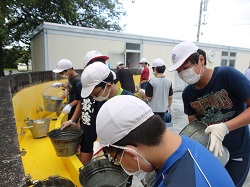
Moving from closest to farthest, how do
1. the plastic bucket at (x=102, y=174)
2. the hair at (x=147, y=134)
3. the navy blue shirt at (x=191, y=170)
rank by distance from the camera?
the navy blue shirt at (x=191, y=170) → the hair at (x=147, y=134) → the plastic bucket at (x=102, y=174)

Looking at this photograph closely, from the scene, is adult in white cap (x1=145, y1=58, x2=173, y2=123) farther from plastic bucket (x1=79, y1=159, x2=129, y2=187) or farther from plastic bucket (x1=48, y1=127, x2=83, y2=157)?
plastic bucket (x1=79, y1=159, x2=129, y2=187)

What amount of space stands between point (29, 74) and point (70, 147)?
11.5 feet

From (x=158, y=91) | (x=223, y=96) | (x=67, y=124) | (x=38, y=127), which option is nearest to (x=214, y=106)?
(x=223, y=96)

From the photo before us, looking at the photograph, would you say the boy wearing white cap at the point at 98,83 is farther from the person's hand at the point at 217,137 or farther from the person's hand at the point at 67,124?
the person's hand at the point at 217,137

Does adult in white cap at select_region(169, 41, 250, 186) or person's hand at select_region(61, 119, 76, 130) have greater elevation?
adult in white cap at select_region(169, 41, 250, 186)

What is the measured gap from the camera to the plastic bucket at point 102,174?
2111mm

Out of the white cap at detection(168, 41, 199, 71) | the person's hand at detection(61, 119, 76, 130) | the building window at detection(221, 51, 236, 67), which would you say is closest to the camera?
the white cap at detection(168, 41, 199, 71)

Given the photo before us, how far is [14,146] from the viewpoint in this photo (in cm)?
159

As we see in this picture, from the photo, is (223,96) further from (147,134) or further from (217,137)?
(147,134)

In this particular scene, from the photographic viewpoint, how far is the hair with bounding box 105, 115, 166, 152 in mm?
963

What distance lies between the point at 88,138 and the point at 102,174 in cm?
61

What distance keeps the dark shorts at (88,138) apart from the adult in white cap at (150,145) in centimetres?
162

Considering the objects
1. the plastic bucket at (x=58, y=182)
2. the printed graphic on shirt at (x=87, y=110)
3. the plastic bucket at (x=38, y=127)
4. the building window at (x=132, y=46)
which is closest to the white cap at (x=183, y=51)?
the printed graphic on shirt at (x=87, y=110)

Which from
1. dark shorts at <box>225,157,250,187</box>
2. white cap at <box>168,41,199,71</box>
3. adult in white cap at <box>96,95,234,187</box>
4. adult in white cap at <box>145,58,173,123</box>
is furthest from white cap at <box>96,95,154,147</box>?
adult in white cap at <box>145,58,173,123</box>
